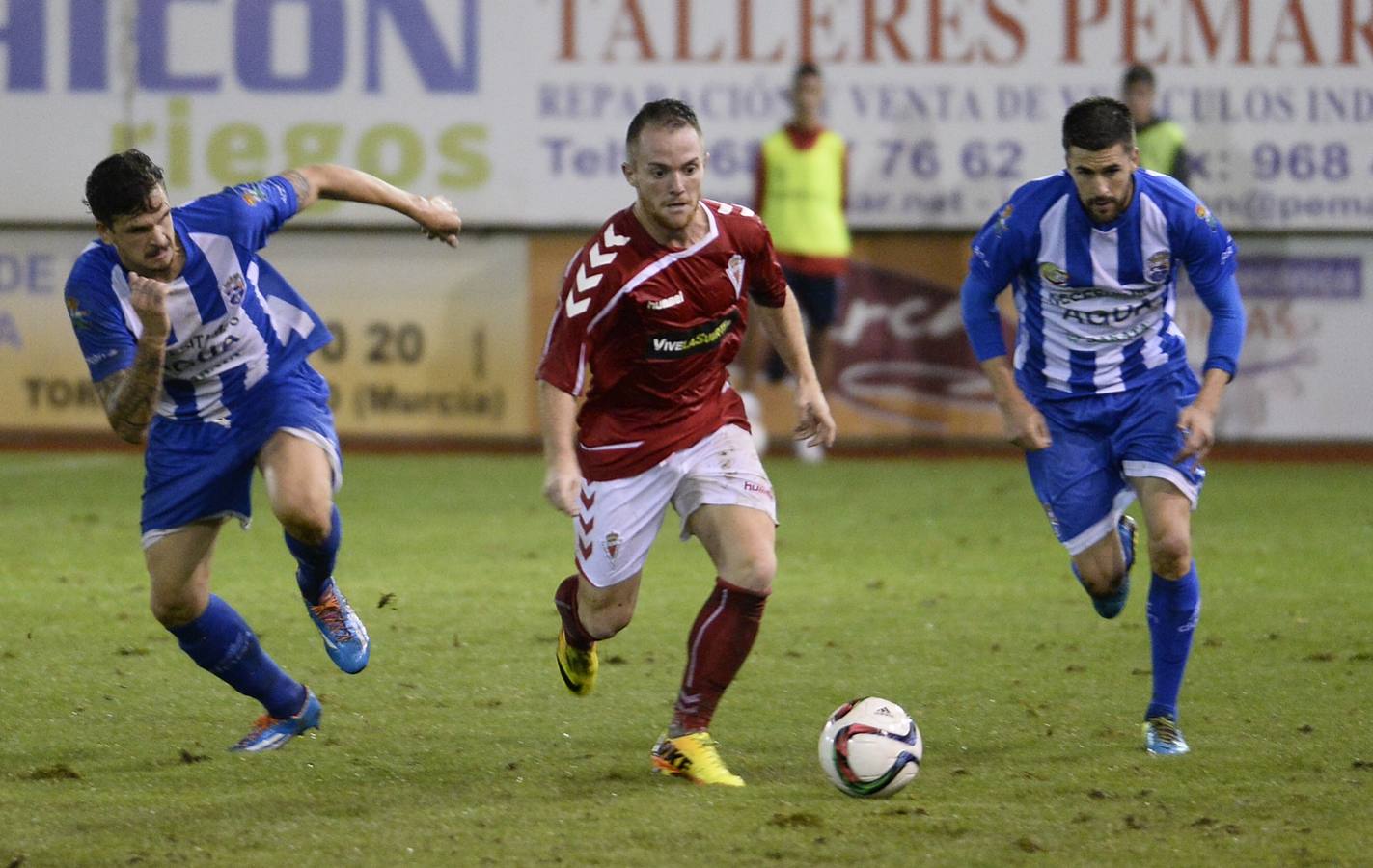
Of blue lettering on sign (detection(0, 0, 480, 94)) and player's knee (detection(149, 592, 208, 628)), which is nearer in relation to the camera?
player's knee (detection(149, 592, 208, 628))

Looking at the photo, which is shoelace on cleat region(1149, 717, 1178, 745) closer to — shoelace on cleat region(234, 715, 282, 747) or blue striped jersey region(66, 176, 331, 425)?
shoelace on cleat region(234, 715, 282, 747)

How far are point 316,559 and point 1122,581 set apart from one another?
7.22ft

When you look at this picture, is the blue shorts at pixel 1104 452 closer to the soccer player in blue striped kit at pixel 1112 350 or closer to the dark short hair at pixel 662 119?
the soccer player in blue striped kit at pixel 1112 350

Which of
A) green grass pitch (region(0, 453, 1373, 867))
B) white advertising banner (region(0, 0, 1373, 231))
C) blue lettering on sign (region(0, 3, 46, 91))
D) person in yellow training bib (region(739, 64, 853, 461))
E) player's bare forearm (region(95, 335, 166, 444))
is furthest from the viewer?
blue lettering on sign (region(0, 3, 46, 91))

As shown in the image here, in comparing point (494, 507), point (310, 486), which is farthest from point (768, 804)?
point (494, 507)

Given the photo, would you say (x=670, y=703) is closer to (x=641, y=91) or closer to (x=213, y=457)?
(x=213, y=457)

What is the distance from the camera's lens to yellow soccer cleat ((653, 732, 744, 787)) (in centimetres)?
471

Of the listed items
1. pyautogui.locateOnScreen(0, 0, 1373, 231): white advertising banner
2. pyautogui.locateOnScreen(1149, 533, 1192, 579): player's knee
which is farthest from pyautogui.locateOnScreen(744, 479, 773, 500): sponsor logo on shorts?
pyautogui.locateOnScreen(0, 0, 1373, 231): white advertising banner

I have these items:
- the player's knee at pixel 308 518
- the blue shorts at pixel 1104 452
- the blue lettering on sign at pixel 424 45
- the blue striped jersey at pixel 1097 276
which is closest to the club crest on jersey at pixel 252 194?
the player's knee at pixel 308 518

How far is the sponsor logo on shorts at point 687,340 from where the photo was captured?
4.93m

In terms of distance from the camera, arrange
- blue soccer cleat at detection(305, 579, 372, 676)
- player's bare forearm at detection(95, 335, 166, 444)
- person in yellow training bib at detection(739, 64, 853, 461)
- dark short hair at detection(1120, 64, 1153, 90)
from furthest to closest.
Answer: person in yellow training bib at detection(739, 64, 853, 461)
dark short hair at detection(1120, 64, 1153, 90)
blue soccer cleat at detection(305, 579, 372, 676)
player's bare forearm at detection(95, 335, 166, 444)

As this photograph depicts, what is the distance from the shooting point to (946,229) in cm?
1257

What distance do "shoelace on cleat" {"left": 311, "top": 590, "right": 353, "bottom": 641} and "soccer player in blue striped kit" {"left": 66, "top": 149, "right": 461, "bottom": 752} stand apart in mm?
92

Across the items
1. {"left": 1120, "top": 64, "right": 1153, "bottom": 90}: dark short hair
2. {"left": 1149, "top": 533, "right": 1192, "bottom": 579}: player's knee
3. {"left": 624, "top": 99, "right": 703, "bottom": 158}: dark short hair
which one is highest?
{"left": 1120, "top": 64, "right": 1153, "bottom": 90}: dark short hair
